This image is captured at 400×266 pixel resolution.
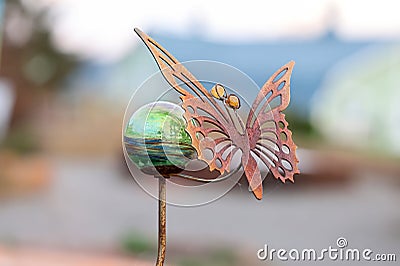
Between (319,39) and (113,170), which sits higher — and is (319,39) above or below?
above

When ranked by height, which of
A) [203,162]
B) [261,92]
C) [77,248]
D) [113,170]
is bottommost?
[203,162]

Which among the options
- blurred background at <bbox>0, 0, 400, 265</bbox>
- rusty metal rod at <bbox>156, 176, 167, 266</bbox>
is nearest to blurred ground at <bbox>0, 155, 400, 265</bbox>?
blurred background at <bbox>0, 0, 400, 265</bbox>

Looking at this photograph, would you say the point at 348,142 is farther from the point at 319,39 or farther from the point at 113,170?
the point at 113,170

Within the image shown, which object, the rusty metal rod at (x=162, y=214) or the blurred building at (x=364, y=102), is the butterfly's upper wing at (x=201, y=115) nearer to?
the rusty metal rod at (x=162, y=214)

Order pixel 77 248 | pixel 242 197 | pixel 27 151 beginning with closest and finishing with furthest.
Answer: pixel 77 248 → pixel 242 197 → pixel 27 151

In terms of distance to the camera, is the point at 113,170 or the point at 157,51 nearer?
the point at 157,51

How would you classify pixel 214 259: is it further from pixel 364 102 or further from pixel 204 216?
pixel 364 102

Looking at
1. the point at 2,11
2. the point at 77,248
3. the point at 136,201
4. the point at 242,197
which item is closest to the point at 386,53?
the point at 242,197

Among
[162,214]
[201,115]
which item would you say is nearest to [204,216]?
[162,214]
